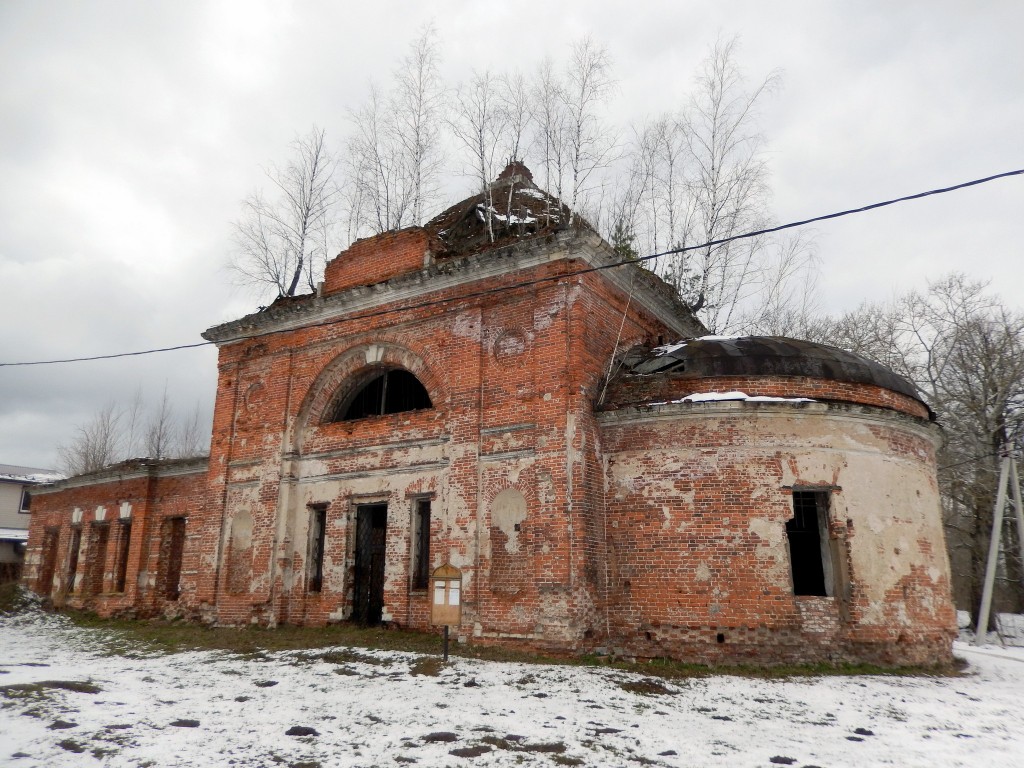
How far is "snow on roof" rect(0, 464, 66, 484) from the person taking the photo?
112 feet

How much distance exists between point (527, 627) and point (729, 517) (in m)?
3.42

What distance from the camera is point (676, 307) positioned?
14.9 meters

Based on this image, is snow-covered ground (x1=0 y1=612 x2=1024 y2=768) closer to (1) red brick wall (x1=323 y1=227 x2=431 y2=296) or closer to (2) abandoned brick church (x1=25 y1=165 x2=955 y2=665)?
(2) abandoned brick church (x1=25 y1=165 x2=955 y2=665)

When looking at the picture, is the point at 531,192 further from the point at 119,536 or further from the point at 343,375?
the point at 119,536

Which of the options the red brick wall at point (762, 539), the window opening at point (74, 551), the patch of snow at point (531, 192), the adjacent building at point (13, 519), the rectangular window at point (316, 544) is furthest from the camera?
the adjacent building at point (13, 519)

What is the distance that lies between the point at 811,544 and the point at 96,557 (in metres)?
17.7

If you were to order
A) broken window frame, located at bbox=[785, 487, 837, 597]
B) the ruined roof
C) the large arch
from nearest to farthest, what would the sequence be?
broken window frame, located at bbox=[785, 487, 837, 597], the large arch, the ruined roof

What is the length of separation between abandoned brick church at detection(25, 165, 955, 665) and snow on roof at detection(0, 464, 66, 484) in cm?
2468

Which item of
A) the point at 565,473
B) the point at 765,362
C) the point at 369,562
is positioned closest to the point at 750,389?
the point at 765,362

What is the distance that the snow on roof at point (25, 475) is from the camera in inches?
1341

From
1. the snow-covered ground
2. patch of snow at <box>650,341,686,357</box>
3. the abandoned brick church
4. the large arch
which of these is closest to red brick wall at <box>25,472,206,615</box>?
the abandoned brick church

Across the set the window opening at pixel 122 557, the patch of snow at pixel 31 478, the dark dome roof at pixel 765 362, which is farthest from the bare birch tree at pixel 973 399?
the patch of snow at pixel 31 478

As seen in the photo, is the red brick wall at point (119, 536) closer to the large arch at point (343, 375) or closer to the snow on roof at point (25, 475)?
the large arch at point (343, 375)

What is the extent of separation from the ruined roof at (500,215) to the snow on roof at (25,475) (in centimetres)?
2738
